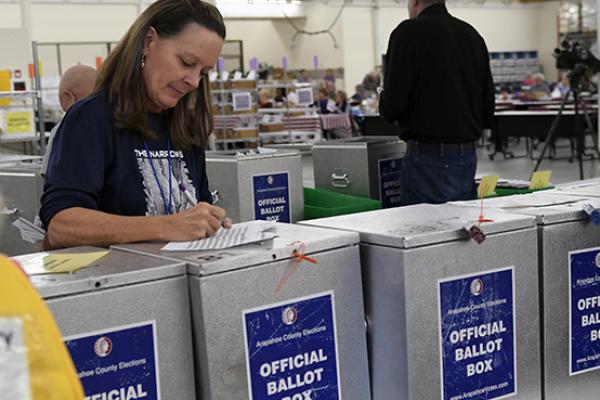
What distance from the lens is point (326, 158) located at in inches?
134

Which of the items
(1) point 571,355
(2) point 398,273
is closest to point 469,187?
(1) point 571,355

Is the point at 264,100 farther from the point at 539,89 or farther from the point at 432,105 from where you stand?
the point at 432,105

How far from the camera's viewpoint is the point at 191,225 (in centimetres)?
152

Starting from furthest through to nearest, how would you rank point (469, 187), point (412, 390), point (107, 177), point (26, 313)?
point (469, 187) < point (107, 177) < point (412, 390) < point (26, 313)

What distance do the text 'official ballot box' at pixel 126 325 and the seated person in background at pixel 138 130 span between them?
35 centimetres

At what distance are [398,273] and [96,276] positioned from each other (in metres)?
0.49

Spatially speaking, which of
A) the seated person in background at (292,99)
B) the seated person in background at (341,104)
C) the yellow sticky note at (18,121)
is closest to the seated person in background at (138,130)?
the yellow sticky note at (18,121)

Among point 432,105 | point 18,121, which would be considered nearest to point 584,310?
point 432,105

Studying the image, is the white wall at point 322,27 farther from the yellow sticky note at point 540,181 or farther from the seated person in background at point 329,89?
the yellow sticky note at point 540,181

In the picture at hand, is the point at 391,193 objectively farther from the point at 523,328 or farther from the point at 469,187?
the point at 523,328

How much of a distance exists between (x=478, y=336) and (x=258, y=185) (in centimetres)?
151

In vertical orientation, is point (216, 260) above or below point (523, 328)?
above

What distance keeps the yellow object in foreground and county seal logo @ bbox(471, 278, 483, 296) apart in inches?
37.3

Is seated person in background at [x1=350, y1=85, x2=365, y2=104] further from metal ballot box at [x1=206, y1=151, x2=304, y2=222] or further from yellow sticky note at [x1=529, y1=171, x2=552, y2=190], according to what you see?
yellow sticky note at [x1=529, y1=171, x2=552, y2=190]
